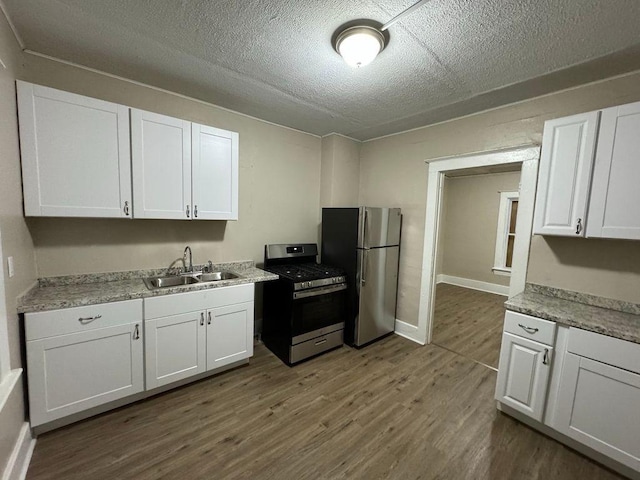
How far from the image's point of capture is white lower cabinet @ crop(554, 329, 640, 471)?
152cm

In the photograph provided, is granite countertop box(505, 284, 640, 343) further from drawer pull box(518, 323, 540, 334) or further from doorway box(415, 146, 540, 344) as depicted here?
doorway box(415, 146, 540, 344)

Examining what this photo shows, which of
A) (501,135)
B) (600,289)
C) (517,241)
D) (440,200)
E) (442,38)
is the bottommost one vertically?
(600,289)

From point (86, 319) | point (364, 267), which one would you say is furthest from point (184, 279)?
point (364, 267)

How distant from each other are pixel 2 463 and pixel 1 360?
48cm

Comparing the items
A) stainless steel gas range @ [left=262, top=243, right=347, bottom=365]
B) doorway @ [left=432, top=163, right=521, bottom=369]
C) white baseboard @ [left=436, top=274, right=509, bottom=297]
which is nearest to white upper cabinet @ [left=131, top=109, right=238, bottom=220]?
stainless steel gas range @ [left=262, top=243, right=347, bottom=365]

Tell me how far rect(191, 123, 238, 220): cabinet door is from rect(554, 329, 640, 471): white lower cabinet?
2.91 metres

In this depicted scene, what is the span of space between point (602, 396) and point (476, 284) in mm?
4255

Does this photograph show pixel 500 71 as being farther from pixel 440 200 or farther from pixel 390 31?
pixel 440 200

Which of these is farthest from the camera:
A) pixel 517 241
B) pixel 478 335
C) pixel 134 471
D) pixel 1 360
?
pixel 478 335

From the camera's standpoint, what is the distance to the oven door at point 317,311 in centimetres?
262

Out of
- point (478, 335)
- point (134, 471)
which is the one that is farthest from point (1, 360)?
point (478, 335)

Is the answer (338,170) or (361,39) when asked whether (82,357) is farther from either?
(338,170)

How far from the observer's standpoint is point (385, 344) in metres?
3.19

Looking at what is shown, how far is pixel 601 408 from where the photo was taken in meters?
1.62
